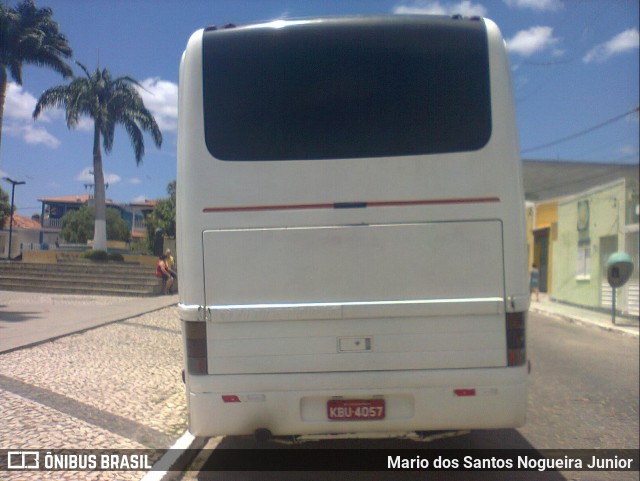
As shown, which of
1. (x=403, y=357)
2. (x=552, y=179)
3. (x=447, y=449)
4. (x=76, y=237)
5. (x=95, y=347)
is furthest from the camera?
(x=552, y=179)

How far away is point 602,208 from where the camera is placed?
18.0 meters

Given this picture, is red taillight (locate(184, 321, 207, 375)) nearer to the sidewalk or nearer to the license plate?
the license plate

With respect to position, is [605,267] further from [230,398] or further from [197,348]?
[197,348]

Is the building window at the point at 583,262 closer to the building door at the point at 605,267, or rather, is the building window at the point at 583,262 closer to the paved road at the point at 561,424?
the building door at the point at 605,267

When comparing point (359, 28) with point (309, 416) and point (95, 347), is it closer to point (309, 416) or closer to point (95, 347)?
point (309, 416)

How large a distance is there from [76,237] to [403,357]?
8411mm

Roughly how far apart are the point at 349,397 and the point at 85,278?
11.0m

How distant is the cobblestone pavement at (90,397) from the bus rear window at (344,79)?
2862 millimetres

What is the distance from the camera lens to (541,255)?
27453 mm

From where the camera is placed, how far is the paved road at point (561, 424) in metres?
4.50

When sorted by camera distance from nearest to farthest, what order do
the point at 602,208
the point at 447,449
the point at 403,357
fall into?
the point at 403,357
the point at 447,449
the point at 602,208

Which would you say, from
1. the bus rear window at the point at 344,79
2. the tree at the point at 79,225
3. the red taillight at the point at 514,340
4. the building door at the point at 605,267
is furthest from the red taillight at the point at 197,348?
the building door at the point at 605,267

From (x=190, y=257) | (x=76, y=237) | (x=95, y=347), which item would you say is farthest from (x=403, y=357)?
(x=76, y=237)

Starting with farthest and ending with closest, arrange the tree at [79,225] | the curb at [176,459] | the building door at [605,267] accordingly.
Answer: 1. the building door at [605,267]
2. the tree at [79,225]
3. the curb at [176,459]
